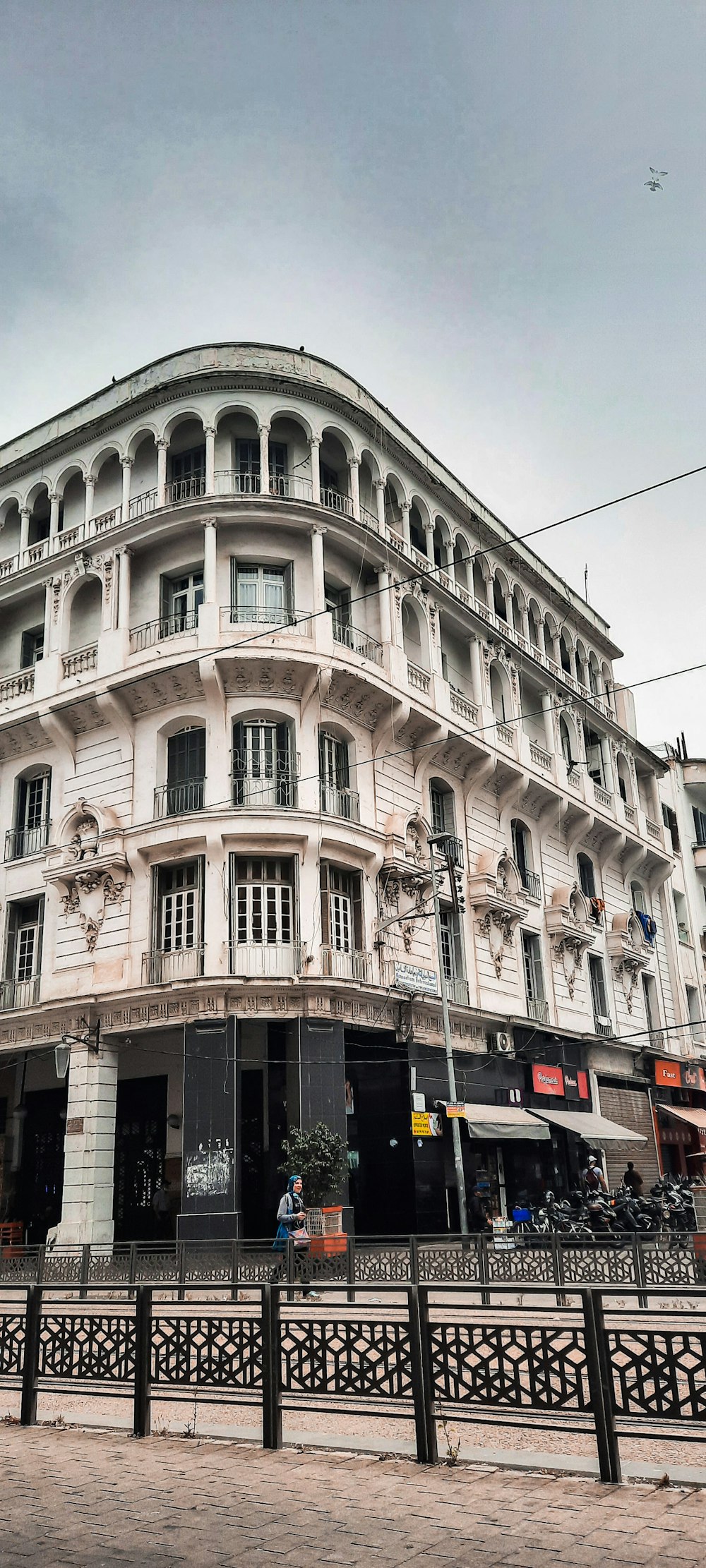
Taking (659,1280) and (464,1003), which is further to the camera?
(464,1003)

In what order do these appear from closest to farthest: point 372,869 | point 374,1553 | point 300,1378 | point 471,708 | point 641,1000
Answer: point 374,1553, point 300,1378, point 372,869, point 471,708, point 641,1000

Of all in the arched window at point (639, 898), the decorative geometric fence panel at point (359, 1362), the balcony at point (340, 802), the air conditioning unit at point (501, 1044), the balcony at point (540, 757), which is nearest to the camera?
the decorative geometric fence panel at point (359, 1362)

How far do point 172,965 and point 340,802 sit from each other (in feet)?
16.4

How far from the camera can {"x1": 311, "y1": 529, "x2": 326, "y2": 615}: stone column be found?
2441cm

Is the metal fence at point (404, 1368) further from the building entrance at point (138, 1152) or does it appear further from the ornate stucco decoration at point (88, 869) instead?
the building entrance at point (138, 1152)

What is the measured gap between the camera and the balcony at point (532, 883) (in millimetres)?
31672

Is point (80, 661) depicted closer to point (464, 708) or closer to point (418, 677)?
point (418, 677)

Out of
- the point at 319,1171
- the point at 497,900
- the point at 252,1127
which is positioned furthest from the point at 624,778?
the point at 319,1171

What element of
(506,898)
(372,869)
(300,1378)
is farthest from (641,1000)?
(300,1378)

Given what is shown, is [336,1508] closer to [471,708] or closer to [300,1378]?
[300,1378]

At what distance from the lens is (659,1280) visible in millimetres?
14344

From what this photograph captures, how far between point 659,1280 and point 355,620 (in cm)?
1615

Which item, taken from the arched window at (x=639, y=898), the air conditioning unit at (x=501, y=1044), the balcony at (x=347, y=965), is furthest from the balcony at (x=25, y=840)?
the arched window at (x=639, y=898)

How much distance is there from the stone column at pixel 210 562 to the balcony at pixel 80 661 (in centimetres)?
345
